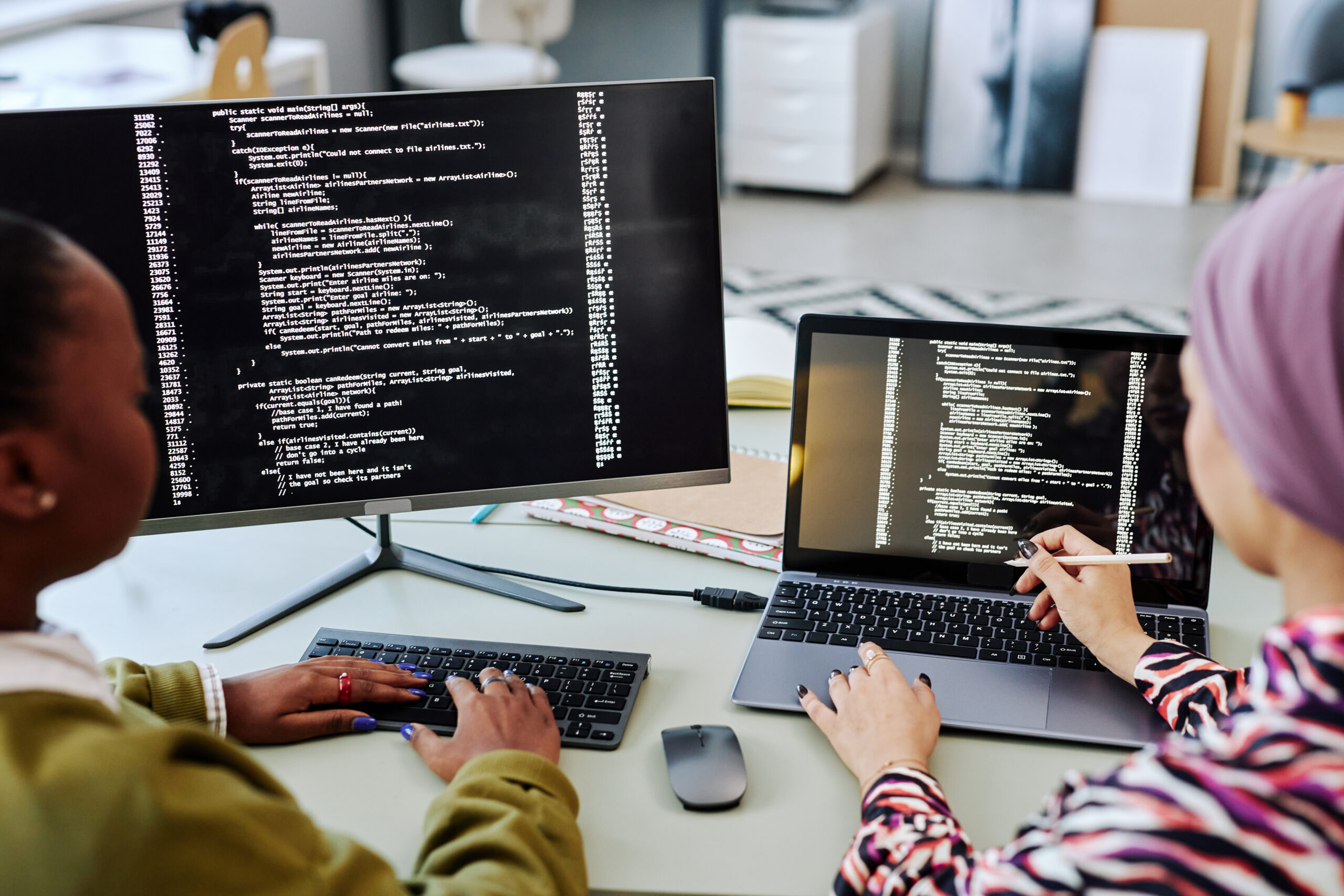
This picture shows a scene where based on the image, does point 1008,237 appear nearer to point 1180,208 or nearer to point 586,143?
point 1180,208

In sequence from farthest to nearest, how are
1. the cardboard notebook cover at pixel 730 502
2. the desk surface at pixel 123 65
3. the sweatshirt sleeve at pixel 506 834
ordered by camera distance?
1. the desk surface at pixel 123 65
2. the cardboard notebook cover at pixel 730 502
3. the sweatshirt sleeve at pixel 506 834

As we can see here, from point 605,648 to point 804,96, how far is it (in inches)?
158

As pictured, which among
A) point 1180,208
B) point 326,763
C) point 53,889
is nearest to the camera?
point 53,889

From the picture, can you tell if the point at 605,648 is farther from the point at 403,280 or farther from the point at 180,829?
the point at 180,829

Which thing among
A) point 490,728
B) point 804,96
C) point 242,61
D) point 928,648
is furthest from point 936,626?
point 804,96

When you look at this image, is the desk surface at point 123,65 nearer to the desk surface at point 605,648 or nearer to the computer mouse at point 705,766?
the desk surface at point 605,648

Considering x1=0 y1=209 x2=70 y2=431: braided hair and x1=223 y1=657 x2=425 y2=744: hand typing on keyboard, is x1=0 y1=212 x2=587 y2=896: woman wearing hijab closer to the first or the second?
x1=0 y1=209 x2=70 y2=431: braided hair

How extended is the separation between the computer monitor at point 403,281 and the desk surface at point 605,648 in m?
0.11

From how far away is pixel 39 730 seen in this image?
62 centimetres

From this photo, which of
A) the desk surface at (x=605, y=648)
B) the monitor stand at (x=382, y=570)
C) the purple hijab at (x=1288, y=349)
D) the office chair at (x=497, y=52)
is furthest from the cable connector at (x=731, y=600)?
the office chair at (x=497, y=52)

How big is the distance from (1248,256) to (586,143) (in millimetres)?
629

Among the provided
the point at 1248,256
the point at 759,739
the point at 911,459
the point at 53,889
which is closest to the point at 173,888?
the point at 53,889

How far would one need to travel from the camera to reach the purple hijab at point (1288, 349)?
23.2 inches

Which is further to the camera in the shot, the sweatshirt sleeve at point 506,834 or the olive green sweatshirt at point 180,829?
the sweatshirt sleeve at point 506,834
